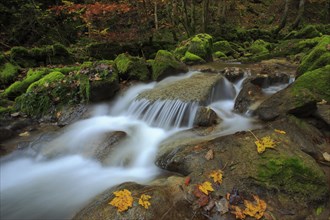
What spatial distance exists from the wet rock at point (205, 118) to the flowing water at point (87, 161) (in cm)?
20

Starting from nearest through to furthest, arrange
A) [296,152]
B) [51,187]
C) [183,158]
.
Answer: [296,152] → [183,158] → [51,187]

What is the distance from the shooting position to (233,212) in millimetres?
3160

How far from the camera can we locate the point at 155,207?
3.21 metres

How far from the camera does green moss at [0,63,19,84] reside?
9133 millimetres

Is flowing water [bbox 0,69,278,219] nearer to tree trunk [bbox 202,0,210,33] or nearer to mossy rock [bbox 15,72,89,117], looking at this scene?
mossy rock [bbox 15,72,89,117]

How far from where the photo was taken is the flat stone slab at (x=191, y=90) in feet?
21.9

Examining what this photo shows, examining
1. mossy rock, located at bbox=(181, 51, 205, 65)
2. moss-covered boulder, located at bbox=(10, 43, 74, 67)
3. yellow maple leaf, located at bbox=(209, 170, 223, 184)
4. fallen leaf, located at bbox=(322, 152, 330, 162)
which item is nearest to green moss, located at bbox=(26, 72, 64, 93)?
moss-covered boulder, located at bbox=(10, 43, 74, 67)

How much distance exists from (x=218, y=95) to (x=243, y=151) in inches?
134

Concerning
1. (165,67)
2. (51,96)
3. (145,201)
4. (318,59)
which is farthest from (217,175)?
(51,96)

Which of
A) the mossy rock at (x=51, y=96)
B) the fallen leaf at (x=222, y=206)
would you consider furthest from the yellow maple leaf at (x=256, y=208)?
the mossy rock at (x=51, y=96)

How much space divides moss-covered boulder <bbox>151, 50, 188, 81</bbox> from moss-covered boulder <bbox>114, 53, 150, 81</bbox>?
352 mm

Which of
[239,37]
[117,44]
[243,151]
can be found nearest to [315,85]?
[243,151]

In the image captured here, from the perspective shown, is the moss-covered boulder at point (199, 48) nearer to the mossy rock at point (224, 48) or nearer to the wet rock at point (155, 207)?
→ the mossy rock at point (224, 48)

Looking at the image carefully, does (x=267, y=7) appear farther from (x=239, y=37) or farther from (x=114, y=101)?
(x=114, y=101)
